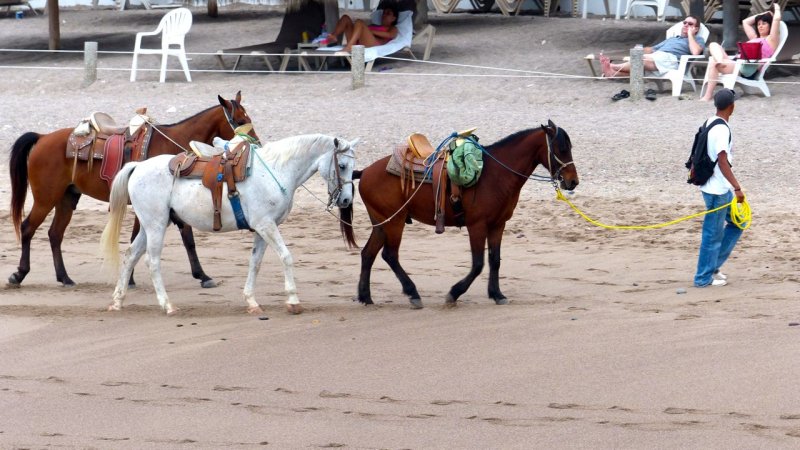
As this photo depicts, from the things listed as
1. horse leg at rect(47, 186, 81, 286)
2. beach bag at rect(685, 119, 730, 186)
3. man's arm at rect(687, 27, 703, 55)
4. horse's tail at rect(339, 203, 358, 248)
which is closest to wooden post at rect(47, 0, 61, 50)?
man's arm at rect(687, 27, 703, 55)

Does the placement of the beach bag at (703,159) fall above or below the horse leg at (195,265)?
above

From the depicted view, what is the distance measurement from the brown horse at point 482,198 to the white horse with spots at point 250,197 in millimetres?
323

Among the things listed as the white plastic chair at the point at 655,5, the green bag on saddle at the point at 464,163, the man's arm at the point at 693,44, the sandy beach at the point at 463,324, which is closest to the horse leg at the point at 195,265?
the sandy beach at the point at 463,324

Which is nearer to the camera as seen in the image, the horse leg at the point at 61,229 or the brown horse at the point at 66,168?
the brown horse at the point at 66,168

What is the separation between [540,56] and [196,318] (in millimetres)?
12441

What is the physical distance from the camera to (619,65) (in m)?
17.2

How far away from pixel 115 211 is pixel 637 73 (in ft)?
29.7

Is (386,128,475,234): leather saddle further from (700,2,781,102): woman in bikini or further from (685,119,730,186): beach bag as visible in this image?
(700,2,781,102): woman in bikini

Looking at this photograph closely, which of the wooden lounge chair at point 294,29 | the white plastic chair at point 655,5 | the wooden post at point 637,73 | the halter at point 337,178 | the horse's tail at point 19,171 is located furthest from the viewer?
the white plastic chair at point 655,5

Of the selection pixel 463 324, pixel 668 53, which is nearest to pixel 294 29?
pixel 668 53

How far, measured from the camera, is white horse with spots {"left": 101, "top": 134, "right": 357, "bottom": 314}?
873 centimetres

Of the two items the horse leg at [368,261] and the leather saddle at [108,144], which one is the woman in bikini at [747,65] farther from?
the leather saddle at [108,144]

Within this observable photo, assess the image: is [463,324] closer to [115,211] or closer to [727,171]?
[727,171]

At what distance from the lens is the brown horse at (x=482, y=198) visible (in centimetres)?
893
